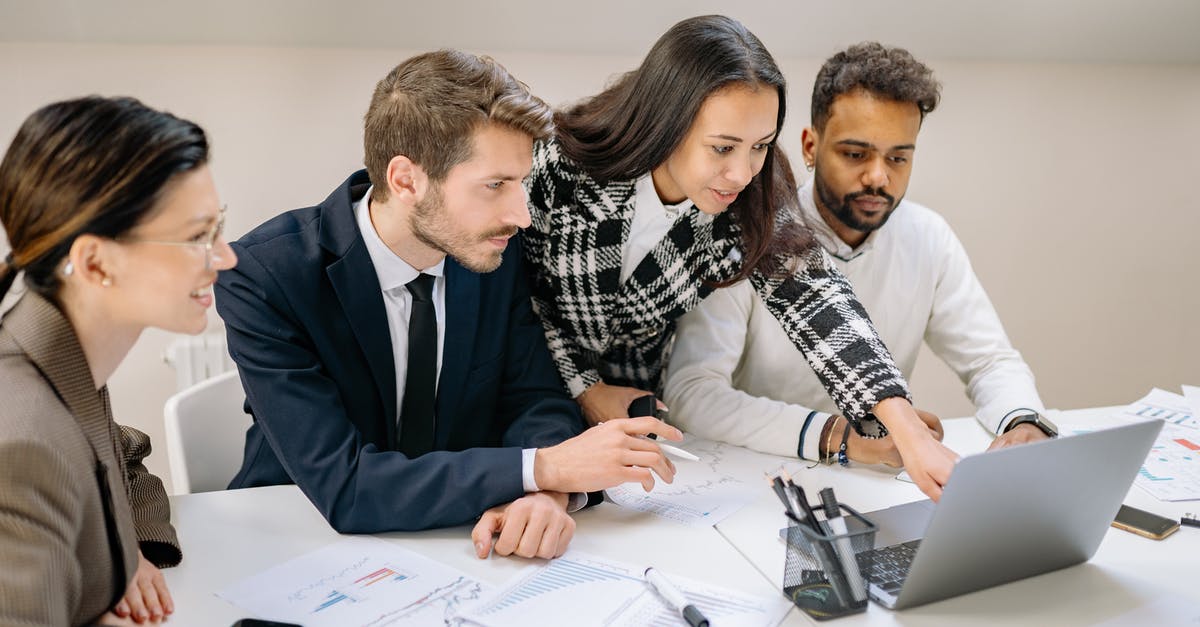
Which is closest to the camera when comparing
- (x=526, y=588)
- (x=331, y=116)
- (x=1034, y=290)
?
(x=526, y=588)

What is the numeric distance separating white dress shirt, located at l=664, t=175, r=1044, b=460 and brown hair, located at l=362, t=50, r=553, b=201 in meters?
0.63

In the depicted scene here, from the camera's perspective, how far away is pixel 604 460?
1402 millimetres

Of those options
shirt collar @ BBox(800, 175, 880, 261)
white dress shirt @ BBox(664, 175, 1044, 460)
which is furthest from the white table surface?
shirt collar @ BBox(800, 175, 880, 261)

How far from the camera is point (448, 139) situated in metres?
1.46

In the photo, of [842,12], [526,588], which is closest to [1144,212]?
[842,12]

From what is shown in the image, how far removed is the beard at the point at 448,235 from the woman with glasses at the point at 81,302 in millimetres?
431

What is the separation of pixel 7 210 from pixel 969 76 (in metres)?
2.76

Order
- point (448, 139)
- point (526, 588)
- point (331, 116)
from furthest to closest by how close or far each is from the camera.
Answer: point (331, 116), point (448, 139), point (526, 588)

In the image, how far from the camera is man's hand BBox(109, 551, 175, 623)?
1.13 metres

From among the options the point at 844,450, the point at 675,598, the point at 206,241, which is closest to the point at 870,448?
the point at 844,450

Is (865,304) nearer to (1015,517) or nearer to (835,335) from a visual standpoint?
(835,335)

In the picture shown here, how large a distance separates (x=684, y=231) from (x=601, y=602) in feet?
2.47

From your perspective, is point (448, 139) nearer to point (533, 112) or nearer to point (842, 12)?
point (533, 112)

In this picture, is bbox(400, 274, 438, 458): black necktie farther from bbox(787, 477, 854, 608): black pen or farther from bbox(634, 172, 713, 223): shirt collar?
bbox(787, 477, 854, 608): black pen
